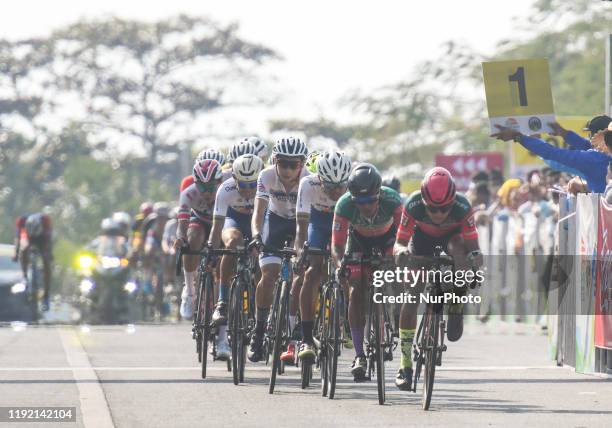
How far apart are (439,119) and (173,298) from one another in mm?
30700

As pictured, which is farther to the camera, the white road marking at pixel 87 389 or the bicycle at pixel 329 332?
the bicycle at pixel 329 332

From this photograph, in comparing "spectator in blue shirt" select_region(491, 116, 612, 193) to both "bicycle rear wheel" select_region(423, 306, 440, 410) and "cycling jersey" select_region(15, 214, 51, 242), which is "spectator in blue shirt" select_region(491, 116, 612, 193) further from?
"cycling jersey" select_region(15, 214, 51, 242)

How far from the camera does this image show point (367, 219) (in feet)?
44.1

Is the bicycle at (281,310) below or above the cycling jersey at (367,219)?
below

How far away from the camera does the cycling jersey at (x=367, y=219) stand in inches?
521

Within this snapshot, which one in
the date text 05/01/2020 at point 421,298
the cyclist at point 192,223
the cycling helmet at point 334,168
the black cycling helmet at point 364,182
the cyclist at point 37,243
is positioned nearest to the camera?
the date text 05/01/2020 at point 421,298

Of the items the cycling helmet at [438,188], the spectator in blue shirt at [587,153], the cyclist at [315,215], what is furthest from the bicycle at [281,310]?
the spectator in blue shirt at [587,153]

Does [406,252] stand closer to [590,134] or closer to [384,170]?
[590,134]

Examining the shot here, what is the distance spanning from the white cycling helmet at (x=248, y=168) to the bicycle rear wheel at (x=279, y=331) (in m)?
2.09

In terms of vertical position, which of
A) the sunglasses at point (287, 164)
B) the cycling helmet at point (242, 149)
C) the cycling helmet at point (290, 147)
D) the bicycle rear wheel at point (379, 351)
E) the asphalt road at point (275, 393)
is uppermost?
the cycling helmet at point (242, 149)

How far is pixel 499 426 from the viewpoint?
11133 millimetres

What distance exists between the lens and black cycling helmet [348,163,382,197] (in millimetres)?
12914

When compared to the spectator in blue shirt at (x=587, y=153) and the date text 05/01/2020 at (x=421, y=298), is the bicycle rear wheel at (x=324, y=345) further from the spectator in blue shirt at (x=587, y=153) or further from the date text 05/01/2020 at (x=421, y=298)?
the spectator in blue shirt at (x=587, y=153)

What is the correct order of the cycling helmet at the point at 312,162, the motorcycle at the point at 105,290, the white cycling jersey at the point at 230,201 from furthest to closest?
the motorcycle at the point at 105,290, the cycling helmet at the point at 312,162, the white cycling jersey at the point at 230,201
